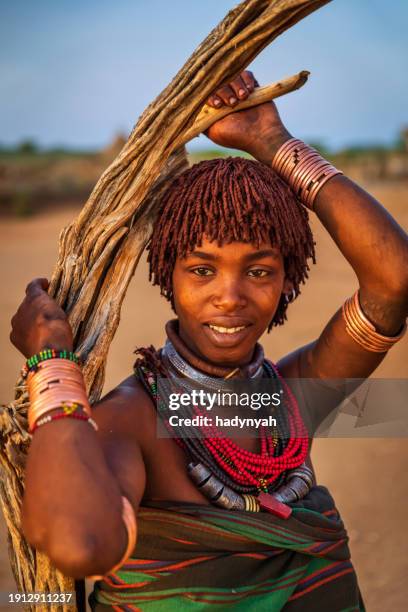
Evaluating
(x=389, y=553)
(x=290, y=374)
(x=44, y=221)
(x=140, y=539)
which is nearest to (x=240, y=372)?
(x=290, y=374)

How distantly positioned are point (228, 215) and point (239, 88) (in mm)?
503

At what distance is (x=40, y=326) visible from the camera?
7.43ft

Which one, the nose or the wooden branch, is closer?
the nose

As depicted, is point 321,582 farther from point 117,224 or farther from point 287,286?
point 117,224

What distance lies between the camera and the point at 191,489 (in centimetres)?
236

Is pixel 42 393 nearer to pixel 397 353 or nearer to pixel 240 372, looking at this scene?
pixel 240 372

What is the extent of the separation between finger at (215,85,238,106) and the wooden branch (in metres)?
0.04

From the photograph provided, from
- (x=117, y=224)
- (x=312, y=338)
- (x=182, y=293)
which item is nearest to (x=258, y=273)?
(x=182, y=293)

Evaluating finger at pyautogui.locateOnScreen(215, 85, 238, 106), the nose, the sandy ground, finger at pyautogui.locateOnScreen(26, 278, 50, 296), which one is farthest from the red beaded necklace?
the sandy ground

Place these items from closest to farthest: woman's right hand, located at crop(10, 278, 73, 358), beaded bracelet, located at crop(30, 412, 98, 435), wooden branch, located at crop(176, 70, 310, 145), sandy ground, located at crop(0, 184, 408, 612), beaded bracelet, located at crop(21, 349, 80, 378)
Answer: beaded bracelet, located at crop(30, 412, 98, 435) < beaded bracelet, located at crop(21, 349, 80, 378) < woman's right hand, located at crop(10, 278, 73, 358) < wooden branch, located at crop(176, 70, 310, 145) < sandy ground, located at crop(0, 184, 408, 612)

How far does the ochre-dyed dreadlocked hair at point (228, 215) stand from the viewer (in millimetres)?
2359

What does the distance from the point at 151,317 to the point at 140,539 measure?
8.27 metres

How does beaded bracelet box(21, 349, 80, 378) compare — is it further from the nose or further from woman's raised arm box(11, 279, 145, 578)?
the nose

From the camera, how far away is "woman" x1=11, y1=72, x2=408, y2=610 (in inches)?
88.9
